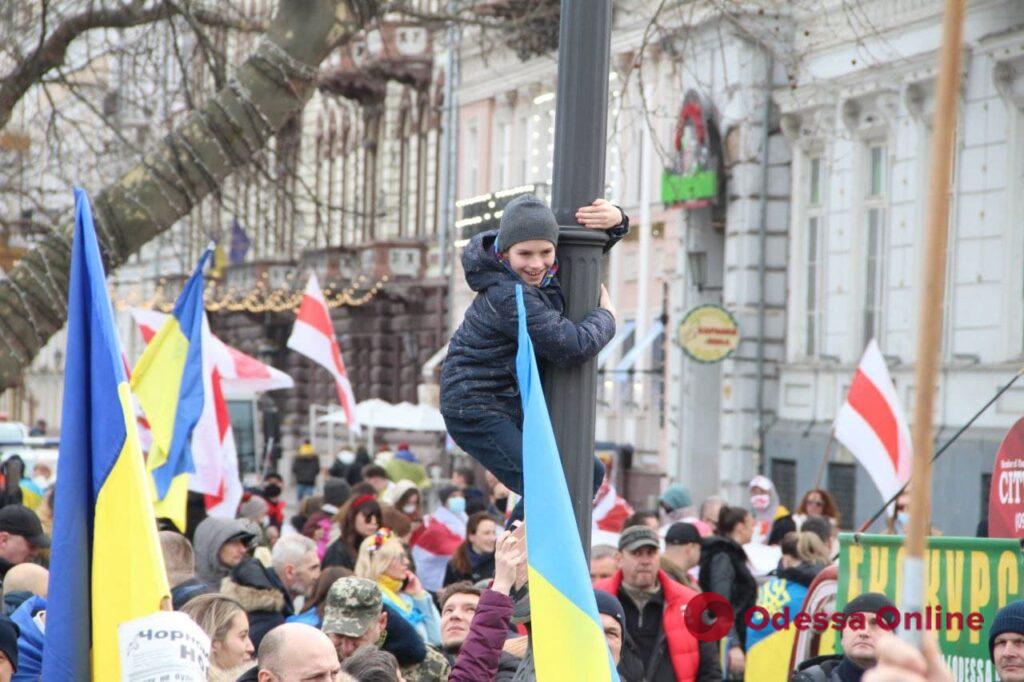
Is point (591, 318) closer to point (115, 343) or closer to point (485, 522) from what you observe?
point (115, 343)

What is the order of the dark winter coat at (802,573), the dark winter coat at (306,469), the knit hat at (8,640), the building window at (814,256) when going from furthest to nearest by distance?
the dark winter coat at (306,469) → the building window at (814,256) → the dark winter coat at (802,573) → the knit hat at (8,640)

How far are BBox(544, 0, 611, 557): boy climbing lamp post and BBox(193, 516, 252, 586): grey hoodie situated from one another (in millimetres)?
4909

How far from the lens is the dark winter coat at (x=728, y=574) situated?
10781mm

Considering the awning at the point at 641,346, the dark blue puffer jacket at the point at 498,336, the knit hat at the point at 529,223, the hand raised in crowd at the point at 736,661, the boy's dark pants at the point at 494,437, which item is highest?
the awning at the point at 641,346

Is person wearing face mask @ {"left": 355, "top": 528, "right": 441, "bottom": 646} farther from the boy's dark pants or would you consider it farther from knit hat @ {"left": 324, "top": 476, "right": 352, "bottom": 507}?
knit hat @ {"left": 324, "top": 476, "right": 352, "bottom": 507}

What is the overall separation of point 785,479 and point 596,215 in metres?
23.2

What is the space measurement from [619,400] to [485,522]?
23.0 m

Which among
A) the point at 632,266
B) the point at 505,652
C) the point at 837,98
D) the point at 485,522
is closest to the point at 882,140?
the point at 837,98

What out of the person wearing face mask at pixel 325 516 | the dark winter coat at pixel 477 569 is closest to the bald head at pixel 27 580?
the dark winter coat at pixel 477 569

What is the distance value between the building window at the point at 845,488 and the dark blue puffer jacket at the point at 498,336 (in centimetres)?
2080

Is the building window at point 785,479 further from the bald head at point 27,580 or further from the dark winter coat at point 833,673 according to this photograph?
the dark winter coat at point 833,673

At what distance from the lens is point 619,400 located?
1339 inches

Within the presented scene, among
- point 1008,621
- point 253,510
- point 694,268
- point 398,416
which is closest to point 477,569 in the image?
point 253,510

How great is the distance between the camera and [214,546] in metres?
9.56
